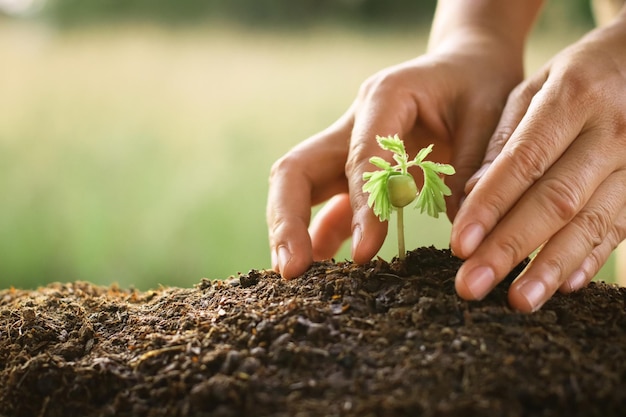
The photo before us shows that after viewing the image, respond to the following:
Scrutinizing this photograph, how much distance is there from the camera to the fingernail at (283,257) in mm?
1469

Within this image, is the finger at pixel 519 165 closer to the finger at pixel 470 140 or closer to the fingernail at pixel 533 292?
the fingernail at pixel 533 292

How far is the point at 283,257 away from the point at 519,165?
1.73ft

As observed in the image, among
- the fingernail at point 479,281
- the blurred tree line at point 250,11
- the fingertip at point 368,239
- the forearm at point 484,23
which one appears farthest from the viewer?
the blurred tree line at point 250,11

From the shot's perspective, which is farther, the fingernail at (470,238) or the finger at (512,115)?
the finger at (512,115)

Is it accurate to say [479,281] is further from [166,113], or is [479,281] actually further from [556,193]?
[166,113]

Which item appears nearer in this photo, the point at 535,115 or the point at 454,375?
the point at 454,375

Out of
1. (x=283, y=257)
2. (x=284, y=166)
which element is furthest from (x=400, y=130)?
(x=283, y=257)

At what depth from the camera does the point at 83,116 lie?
149 inches

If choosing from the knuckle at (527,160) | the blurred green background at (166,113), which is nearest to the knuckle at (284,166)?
the knuckle at (527,160)

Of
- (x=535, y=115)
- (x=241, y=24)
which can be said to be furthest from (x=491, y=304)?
(x=241, y=24)

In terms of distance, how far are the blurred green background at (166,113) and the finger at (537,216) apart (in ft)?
6.55

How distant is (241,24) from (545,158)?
2.90 metres

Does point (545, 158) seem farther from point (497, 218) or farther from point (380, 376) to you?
point (380, 376)

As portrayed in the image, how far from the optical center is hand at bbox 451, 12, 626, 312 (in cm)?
123
